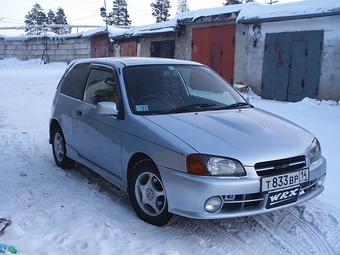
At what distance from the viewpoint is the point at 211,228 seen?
3518mm

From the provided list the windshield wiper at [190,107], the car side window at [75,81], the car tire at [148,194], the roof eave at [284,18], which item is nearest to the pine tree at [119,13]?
the roof eave at [284,18]

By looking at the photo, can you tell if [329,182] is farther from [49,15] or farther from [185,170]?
[49,15]

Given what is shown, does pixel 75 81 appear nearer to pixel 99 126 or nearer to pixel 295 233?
pixel 99 126

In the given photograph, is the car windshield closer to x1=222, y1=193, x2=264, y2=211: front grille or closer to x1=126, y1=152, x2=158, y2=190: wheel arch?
x1=126, y1=152, x2=158, y2=190: wheel arch

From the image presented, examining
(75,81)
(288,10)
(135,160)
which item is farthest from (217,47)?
(135,160)

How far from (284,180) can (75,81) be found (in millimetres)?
3289

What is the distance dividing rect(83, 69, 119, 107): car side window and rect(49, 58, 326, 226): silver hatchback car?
0.05 feet

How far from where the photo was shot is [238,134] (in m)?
3.37

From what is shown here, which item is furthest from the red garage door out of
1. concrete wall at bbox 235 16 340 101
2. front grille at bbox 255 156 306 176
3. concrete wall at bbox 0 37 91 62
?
concrete wall at bbox 0 37 91 62

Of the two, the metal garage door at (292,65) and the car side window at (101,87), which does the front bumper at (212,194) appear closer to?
the car side window at (101,87)

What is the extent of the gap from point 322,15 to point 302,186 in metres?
8.53

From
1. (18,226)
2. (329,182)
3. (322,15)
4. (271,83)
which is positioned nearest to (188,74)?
(329,182)

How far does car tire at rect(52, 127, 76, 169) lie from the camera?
534 centimetres

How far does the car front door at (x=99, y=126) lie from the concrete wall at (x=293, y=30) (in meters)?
8.24
